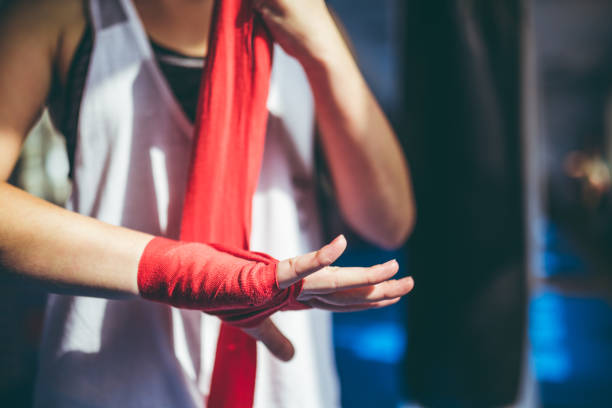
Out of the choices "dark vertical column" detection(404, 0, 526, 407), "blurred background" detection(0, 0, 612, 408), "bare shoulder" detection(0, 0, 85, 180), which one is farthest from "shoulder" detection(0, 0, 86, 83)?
"dark vertical column" detection(404, 0, 526, 407)

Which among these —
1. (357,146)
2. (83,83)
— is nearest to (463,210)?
(357,146)

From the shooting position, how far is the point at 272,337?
1.03 feet

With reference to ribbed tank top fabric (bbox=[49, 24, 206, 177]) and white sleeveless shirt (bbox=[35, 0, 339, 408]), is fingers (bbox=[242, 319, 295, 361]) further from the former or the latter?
ribbed tank top fabric (bbox=[49, 24, 206, 177])

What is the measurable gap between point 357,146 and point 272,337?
0.19 m

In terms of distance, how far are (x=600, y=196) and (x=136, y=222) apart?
16.5 feet

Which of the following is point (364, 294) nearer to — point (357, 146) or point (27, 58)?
point (357, 146)

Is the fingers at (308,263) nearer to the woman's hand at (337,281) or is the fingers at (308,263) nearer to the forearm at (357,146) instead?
the woman's hand at (337,281)

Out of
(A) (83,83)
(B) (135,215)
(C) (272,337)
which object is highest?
(A) (83,83)

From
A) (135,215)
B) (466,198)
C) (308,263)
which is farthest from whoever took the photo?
(466,198)

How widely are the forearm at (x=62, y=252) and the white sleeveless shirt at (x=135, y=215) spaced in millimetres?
63

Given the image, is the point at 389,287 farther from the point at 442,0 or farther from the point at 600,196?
the point at 600,196

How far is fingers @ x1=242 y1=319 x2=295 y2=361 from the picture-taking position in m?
0.31

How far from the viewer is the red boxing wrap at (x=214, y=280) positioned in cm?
26

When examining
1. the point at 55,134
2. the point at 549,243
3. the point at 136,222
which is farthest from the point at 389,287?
the point at 549,243
